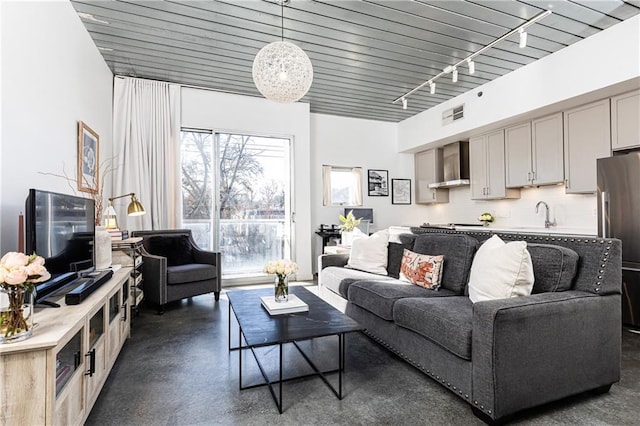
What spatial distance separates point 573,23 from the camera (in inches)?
120

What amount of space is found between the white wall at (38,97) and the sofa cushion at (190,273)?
1262 millimetres

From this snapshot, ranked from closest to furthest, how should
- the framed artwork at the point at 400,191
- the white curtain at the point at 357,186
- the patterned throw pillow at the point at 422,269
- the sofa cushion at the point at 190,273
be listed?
the patterned throw pillow at the point at 422,269, the sofa cushion at the point at 190,273, the white curtain at the point at 357,186, the framed artwork at the point at 400,191

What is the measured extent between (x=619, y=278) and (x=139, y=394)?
114 inches

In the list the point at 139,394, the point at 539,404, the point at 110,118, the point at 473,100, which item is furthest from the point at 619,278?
the point at 110,118

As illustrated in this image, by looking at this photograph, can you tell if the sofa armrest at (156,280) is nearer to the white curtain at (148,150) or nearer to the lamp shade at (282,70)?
the white curtain at (148,150)

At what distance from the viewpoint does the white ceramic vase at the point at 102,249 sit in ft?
8.41

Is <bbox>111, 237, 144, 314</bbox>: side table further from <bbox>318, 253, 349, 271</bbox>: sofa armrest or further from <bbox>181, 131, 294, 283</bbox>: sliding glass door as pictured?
<bbox>318, 253, 349, 271</bbox>: sofa armrest

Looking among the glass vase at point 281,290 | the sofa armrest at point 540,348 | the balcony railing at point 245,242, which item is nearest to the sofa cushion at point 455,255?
the sofa armrest at point 540,348

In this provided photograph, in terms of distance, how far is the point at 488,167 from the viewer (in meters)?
4.89

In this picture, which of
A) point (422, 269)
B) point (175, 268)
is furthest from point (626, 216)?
point (175, 268)

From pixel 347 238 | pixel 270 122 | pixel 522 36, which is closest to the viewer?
pixel 522 36

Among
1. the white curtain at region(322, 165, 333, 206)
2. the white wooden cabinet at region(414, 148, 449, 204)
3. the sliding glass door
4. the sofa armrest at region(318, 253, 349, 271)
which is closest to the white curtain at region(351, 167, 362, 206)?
the white curtain at region(322, 165, 333, 206)

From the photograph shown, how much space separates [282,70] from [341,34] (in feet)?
3.79

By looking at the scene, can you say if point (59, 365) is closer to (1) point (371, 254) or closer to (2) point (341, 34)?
(1) point (371, 254)
